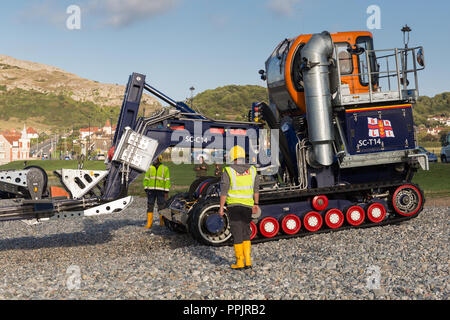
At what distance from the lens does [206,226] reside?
10.6 m

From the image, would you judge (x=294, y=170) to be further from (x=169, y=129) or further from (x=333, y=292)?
(x=333, y=292)

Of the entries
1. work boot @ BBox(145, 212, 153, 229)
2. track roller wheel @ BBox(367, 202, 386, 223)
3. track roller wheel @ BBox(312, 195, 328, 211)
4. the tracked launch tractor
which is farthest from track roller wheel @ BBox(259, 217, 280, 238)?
work boot @ BBox(145, 212, 153, 229)

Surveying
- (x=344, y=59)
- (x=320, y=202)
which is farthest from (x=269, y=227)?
(x=344, y=59)

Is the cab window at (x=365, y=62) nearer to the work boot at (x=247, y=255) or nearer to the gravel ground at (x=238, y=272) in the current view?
the gravel ground at (x=238, y=272)

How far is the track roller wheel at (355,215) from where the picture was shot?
11766mm

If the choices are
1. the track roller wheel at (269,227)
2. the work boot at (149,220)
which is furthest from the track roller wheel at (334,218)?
the work boot at (149,220)

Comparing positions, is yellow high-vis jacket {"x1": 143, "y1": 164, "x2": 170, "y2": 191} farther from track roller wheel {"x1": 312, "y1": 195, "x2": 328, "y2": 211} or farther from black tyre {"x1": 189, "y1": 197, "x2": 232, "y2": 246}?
track roller wheel {"x1": 312, "y1": 195, "x2": 328, "y2": 211}

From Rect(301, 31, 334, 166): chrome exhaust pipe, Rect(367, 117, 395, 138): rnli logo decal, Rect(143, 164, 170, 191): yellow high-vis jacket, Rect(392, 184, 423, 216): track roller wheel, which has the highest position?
Rect(301, 31, 334, 166): chrome exhaust pipe

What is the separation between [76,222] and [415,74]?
11.1 meters

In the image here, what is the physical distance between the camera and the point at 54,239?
13.6 meters

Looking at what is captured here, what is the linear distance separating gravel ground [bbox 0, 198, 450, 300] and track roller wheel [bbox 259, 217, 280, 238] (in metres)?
0.28

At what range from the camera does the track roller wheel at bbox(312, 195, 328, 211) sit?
11602mm

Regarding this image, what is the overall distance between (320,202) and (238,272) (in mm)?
4058
